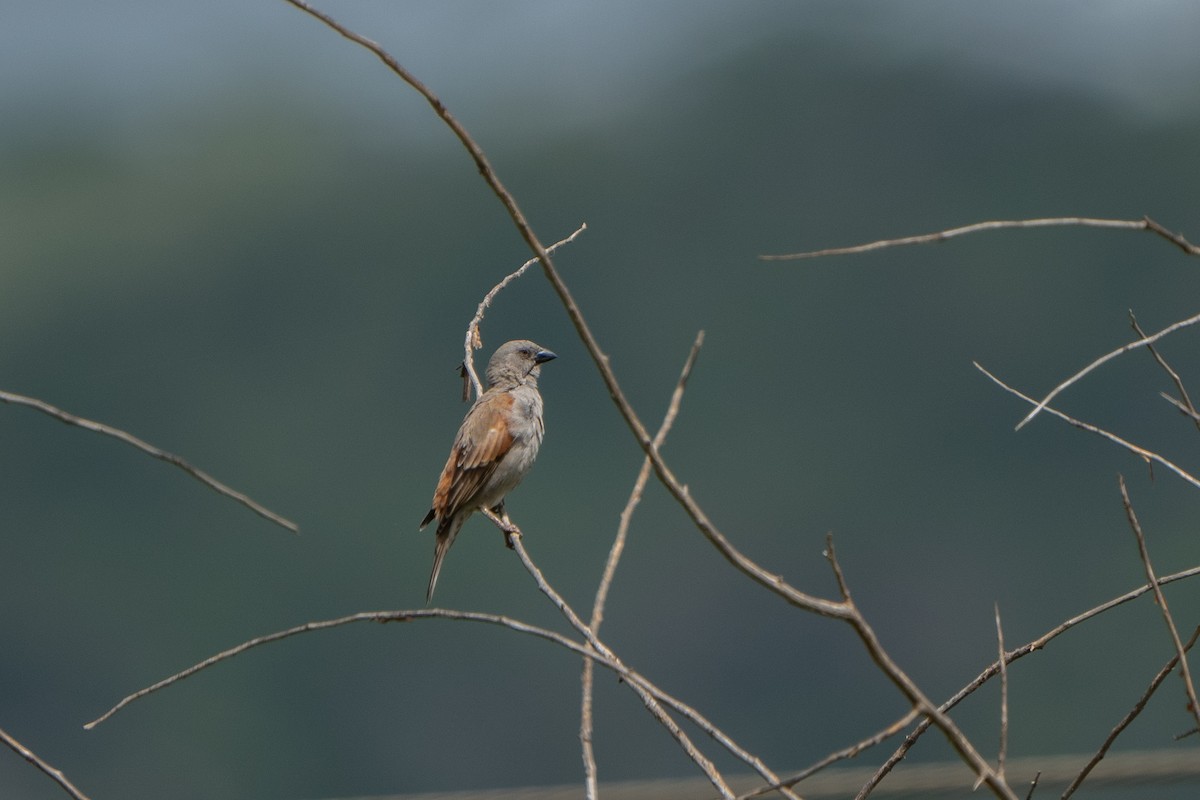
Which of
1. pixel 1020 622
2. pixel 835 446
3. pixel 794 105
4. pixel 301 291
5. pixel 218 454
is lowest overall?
pixel 1020 622

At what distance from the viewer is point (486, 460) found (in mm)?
7430

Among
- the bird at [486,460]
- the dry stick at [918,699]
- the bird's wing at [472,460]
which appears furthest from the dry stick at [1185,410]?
the bird's wing at [472,460]

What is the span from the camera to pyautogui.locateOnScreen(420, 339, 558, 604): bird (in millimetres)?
7422

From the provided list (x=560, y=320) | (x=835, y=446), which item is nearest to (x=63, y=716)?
(x=560, y=320)

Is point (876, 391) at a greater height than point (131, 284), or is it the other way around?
point (131, 284)

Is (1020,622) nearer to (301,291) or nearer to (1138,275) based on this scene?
(1138,275)

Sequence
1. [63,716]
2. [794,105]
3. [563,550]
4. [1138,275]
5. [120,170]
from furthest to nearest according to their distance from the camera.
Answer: [120,170] → [794,105] → [1138,275] → [563,550] → [63,716]

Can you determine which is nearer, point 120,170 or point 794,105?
point 794,105

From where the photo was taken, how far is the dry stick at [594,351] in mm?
2115

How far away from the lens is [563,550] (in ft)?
219

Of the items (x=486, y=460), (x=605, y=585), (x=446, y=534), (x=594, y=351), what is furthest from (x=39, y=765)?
(x=446, y=534)

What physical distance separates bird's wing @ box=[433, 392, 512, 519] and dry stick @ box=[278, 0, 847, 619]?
520cm

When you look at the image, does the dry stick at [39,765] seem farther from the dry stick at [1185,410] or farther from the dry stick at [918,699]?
the dry stick at [1185,410]

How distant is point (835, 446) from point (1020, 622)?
15462mm
